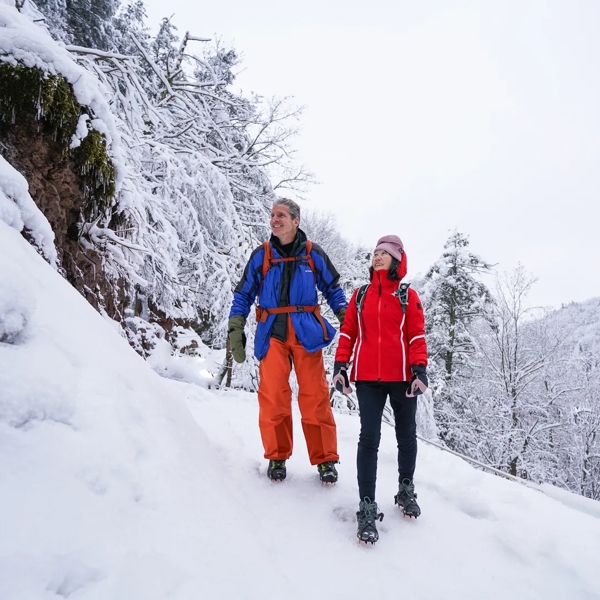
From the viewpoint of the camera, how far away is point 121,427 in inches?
68.5

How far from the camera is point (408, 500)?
2.58 metres

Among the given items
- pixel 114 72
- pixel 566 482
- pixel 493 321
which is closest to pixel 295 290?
pixel 114 72

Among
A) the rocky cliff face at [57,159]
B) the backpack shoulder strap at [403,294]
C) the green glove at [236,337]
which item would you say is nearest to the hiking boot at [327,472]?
the green glove at [236,337]

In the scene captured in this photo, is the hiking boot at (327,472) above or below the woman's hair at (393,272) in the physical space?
below

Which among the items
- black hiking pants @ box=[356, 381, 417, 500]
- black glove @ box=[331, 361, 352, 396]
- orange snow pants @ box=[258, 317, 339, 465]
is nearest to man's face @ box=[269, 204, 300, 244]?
orange snow pants @ box=[258, 317, 339, 465]

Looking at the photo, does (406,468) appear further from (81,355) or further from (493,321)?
(493,321)

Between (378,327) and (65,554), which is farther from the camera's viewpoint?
(378,327)

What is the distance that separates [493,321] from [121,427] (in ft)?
52.1

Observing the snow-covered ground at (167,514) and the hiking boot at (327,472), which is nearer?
the snow-covered ground at (167,514)

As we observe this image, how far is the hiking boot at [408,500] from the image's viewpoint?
2.52 metres

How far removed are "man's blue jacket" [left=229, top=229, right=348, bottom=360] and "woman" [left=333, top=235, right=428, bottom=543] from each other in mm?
312

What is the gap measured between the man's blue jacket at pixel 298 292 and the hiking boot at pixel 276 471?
82cm

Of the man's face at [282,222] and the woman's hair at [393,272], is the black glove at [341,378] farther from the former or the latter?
the man's face at [282,222]

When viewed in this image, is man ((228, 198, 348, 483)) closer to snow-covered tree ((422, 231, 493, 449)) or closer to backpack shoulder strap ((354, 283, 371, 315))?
backpack shoulder strap ((354, 283, 371, 315))
